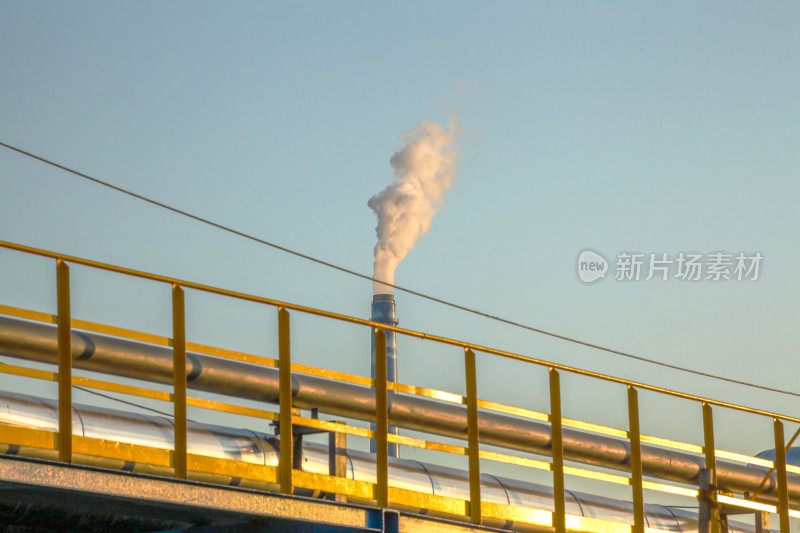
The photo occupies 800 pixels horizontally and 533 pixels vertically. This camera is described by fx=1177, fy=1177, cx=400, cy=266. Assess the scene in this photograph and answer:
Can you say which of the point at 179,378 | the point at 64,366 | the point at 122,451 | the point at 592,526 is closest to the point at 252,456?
the point at 179,378

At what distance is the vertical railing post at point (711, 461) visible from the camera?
38.5 feet

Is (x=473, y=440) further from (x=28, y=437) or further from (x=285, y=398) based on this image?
(x=28, y=437)

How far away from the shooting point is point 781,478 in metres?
12.6

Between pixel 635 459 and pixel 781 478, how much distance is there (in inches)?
87.2

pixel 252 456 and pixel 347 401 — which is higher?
pixel 347 401

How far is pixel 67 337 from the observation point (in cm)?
764

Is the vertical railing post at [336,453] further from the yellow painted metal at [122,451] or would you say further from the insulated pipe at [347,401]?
the yellow painted metal at [122,451]

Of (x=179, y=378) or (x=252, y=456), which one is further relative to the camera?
(x=252, y=456)

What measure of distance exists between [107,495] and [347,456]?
3.09 metres

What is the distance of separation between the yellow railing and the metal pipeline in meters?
0.09

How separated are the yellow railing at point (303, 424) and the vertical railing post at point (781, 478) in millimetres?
266

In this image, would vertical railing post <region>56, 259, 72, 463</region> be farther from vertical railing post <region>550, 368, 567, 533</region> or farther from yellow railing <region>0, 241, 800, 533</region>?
vertical railing post <region>550, 368, 567, 533</region>

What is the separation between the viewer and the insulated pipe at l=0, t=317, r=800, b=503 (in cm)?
873

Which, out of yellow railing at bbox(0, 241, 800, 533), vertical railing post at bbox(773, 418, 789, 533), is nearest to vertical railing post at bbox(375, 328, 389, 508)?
yellow railing at bbox(0, 241, 800, 533)
